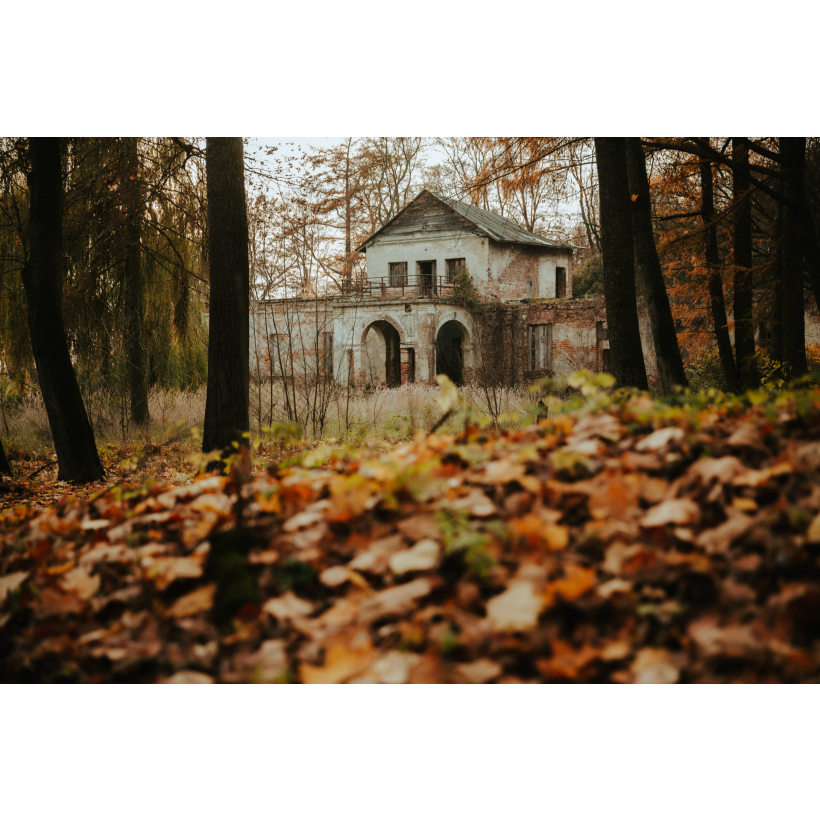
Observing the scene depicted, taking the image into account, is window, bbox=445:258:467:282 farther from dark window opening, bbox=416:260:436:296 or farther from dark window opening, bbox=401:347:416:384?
dark window opening, bbox=401:347:416:384

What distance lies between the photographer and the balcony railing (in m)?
19.6

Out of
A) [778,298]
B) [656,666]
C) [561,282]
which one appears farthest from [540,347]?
[656,666]

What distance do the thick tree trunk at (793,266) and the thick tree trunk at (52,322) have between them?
6.61m

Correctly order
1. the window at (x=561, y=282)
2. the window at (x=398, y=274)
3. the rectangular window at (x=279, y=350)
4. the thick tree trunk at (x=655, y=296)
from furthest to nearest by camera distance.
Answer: the window at (x=561, y=282), the window at (x=398, y=274), the rectangular window at (x=279, y=350), the thick tree trunk at (x=655, y=296)

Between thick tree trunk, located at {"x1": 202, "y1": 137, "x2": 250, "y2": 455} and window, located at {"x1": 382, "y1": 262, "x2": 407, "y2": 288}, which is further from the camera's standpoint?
window, located at {"x1": 382, "y1": 262, "x2": 407, "y2": 288}

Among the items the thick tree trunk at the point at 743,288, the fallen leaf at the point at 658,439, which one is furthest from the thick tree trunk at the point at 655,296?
the fallen leaf at the point at 658,439

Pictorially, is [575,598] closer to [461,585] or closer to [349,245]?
[461,585]

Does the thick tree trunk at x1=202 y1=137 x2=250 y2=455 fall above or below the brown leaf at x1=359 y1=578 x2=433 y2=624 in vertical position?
above

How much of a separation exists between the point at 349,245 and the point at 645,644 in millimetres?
16987

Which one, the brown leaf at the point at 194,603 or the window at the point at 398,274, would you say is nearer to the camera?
the brown leaf at the point at 194,603

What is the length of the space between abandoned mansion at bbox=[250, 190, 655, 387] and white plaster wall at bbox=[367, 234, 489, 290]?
0.11 ft

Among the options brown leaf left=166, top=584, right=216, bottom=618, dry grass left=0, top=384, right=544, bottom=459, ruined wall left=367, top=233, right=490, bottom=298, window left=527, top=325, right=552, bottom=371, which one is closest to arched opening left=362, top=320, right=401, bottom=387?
ruined wall left=367, top=233, right=490, bottom=298

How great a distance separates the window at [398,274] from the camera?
21.1 m

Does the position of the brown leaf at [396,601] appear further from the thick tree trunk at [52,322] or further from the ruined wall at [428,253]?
the ruined wall at [428,253]
